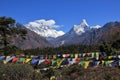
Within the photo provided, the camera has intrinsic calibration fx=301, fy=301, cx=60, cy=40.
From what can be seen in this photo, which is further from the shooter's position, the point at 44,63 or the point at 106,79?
the point at 44,63

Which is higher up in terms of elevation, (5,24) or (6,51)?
(5,24)

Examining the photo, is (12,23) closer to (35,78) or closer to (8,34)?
(8,34)

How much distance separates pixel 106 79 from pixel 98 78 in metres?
0.38

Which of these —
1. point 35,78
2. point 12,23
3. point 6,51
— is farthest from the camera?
point 12,23

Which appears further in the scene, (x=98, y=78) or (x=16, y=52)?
(x=16, y=52)

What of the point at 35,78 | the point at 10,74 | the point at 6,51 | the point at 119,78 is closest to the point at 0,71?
the point at 10,74

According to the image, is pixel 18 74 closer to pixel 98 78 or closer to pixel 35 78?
pixel 35 78

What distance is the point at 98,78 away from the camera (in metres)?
12.7

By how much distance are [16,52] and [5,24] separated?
26.5 ft

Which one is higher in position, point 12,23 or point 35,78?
point 12,23

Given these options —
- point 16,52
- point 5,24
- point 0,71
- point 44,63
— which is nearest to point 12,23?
point 5,24

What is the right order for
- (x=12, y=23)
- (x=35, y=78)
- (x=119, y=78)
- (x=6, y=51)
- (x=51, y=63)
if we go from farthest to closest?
1. (x=12, y=23)
2. (x=6, y=51)
3. (x=51, y=63)
4. (x=35, y=78)
5. (x=119, y=78)

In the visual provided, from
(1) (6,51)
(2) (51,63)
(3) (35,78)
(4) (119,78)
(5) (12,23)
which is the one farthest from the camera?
(5) (12,23)

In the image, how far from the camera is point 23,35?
83312 millimetres
